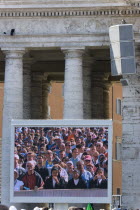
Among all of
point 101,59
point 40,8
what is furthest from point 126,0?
point 101,59

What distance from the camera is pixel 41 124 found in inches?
2215

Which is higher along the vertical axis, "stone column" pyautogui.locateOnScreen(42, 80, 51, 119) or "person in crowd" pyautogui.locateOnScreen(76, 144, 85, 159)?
"stone column" pyautogui.locateOnScreen(42, 80, 51, 119)

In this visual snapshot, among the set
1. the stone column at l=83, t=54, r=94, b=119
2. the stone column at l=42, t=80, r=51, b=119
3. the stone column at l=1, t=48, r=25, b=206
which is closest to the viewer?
the stone column at l=1, t=48, r=25, b=206

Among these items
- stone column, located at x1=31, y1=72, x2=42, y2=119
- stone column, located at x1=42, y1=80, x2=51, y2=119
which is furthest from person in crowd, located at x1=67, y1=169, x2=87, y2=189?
stone column, located at x1=42, y1=80, x2=51, y2=119

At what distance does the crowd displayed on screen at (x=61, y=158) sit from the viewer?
55.2 m

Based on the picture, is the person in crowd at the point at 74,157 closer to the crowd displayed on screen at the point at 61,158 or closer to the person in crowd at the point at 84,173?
the crowd displayed on screen at the point at 61,158

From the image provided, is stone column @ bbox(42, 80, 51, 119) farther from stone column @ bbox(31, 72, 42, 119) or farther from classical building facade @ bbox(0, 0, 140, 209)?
classical building facade @ bbox(0, 0, 140, 209)

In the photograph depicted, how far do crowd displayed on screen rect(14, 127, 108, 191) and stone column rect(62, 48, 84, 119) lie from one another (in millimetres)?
7363

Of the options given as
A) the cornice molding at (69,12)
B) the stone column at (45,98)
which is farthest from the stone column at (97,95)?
the cornice molding at (69,12)

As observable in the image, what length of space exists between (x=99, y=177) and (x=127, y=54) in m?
6.25

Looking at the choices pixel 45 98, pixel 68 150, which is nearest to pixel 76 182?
pixel 68 150

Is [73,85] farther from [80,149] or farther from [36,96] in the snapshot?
[36,96]

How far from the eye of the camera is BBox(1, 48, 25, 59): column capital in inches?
2542

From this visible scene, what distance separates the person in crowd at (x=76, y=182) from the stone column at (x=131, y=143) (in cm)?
737
